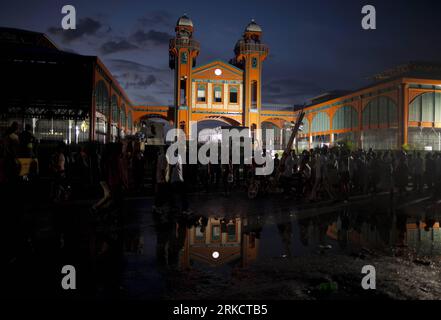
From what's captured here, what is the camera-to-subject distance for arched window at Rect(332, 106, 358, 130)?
3838cm

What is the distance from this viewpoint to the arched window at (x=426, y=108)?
3039 centimetres

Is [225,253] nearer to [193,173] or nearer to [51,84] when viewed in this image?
[193,173]

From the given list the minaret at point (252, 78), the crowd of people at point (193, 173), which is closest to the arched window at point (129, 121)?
the minaret at point (252, 78)

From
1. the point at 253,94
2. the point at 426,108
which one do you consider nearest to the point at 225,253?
the point at 426,108

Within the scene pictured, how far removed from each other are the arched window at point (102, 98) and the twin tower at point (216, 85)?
66.9ft

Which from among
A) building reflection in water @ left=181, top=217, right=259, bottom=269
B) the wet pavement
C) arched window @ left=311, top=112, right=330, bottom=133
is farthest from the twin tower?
building reflection in water @ left=181, top=217, right=259, bottom=269

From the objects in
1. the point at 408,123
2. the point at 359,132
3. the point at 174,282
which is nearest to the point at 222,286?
the point at 174,282

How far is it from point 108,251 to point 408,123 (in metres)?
30.9

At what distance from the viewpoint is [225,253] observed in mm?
5809

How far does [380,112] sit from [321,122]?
12.4m

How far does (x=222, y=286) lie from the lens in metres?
4.23

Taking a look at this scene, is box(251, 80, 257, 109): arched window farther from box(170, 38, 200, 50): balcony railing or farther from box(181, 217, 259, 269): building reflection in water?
box(181, 217, 259, 269): building reflection in water

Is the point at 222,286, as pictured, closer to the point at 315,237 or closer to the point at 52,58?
the point at 315,237
